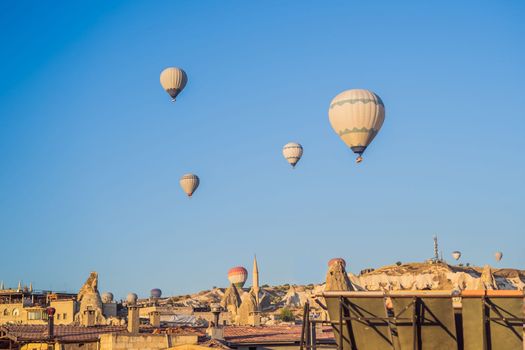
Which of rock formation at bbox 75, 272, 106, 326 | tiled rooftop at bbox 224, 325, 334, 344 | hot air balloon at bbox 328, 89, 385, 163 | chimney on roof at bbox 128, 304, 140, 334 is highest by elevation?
hot air balloon at bbox 328, 89, 385, 163

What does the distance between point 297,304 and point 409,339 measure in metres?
167

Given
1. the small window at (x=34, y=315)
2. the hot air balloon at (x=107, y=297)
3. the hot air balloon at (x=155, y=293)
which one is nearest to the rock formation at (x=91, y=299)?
the small window at (x=34, y=315)

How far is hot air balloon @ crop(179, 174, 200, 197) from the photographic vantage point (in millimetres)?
104625

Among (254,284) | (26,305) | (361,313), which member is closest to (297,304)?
(254,284)

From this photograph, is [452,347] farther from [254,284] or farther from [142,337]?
[254,284]

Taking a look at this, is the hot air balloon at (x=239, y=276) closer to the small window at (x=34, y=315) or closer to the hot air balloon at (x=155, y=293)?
the hot air balloon at (x=155, y=293)

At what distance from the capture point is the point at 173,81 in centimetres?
9031

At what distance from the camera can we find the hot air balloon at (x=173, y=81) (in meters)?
90.2

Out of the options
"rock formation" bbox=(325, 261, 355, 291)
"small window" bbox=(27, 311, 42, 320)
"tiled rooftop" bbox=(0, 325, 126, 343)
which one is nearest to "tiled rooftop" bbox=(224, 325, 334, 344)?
"tiled rooftop" bbox=(0, 325, 126, 343)

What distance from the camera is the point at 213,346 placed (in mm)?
43406

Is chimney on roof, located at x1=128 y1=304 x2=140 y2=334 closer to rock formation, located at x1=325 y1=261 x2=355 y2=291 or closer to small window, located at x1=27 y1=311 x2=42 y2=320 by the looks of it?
rock formation, located at x1=325 y1=261 x2=355 y2=291

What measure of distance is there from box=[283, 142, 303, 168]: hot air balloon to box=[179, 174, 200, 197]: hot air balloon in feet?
37.0

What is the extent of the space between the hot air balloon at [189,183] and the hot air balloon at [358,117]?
42300 mm

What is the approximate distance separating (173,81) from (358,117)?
3150cm
